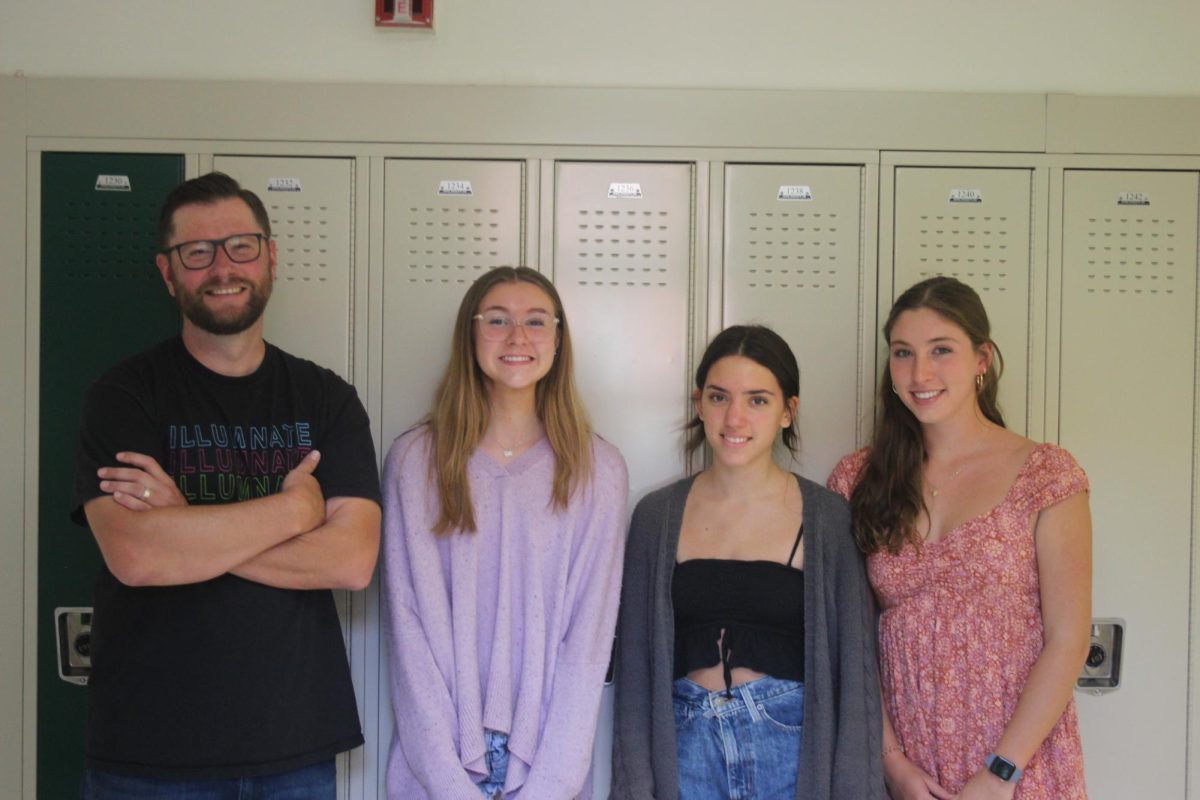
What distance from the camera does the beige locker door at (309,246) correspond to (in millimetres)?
2674

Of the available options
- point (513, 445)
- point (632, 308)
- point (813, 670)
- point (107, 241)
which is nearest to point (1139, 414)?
point (813, 670)

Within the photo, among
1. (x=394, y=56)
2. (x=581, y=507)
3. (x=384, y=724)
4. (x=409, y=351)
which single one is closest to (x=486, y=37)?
(x=394, y=56)

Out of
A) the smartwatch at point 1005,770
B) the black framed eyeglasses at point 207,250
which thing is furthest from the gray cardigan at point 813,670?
the black framed eyeglasses at point 207,250

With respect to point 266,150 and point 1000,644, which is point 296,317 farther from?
point 1000,644

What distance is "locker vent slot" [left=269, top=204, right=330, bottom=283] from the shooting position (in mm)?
2682

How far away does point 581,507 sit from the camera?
2322 mm

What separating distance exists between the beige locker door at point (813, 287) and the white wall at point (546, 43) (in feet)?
1.25

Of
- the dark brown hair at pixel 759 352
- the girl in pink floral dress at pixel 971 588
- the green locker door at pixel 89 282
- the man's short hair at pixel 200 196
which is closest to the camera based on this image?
the girl in pink floral dress at pixel 971 588

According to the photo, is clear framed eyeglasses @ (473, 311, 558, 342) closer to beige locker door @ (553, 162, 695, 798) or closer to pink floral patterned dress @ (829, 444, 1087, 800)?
beige locker door @ (553, 162, 695, 798)

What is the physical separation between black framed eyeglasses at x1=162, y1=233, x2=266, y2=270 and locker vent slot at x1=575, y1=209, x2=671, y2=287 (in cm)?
94

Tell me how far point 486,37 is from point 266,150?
74cm

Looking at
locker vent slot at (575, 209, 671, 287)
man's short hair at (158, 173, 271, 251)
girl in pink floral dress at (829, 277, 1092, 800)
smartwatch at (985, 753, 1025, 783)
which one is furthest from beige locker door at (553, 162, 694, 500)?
smartwatch at (985, 753, 1025, 783)

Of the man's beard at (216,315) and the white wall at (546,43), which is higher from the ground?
the white wall at (546,43)

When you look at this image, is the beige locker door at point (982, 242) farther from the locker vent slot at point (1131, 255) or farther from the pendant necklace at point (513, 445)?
the pendant necklace at point (513, 445)
